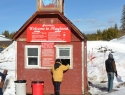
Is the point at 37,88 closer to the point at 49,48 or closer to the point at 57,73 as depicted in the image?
the point at 57,73

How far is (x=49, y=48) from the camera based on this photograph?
15922 mm

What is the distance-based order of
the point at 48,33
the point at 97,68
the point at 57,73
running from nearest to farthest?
the point at 57,73 → the point at 48,33 → the point at 97,68

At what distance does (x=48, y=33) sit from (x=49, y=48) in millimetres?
759

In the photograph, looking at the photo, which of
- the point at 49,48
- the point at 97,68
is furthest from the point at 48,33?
the point at 97,68

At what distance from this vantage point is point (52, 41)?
15.9 m

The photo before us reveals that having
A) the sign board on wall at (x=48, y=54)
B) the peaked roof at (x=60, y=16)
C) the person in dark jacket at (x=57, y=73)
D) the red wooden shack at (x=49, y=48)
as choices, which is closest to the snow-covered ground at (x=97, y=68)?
the red wooden shack at (x=49, y=48)

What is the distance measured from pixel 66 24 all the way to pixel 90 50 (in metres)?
18.1

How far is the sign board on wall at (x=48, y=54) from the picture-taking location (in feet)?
52.2

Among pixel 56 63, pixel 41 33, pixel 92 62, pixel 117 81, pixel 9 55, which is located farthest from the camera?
pixel 9 55

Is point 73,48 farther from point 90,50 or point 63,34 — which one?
point 90,50

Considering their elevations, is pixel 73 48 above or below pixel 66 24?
below

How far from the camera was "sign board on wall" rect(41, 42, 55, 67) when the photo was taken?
626 inches

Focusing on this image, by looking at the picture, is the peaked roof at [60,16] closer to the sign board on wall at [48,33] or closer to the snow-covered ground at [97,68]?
the sign board on wall at [48,33]

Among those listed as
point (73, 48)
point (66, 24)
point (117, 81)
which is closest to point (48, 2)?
point (66, 24)
